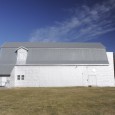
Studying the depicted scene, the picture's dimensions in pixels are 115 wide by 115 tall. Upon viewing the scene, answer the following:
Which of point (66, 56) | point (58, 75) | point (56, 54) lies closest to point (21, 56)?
point (56, 54)

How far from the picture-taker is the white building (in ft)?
145

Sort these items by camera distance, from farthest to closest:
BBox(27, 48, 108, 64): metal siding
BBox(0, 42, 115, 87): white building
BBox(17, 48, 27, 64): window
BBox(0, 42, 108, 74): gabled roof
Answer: BBox(17, 48, 27, 64): window
BBox(27, 48, 108, 64): metal siding
BBox(0, 42, 108, 74): gabled roof
BBox(0, 42, 115, 87): white building

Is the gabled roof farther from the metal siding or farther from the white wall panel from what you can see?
Result: the white wall panel

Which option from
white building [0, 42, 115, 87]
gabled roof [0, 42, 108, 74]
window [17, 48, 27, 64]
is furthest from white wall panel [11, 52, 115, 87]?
window [17, 48, 27, 64]

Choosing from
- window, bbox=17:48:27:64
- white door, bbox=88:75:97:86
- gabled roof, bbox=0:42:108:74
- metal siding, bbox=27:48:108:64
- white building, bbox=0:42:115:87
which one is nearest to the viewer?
white building, bbox=0:42:115:87

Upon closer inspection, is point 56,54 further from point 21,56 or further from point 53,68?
point 21,56

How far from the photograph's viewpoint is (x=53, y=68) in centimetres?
4469

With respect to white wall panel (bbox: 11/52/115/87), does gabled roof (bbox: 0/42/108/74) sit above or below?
above

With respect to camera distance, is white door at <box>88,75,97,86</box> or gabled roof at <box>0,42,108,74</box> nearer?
white door at <box>88,75,97,86</box>

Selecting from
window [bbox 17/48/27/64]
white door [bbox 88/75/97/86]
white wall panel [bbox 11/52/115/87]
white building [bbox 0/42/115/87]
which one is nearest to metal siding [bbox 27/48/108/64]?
white building [bbox 0/42/115/87]

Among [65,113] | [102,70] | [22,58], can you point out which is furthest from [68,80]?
[65,113]

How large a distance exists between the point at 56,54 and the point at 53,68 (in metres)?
3.84

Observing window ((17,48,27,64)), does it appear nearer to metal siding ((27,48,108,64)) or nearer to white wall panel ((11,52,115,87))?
metal siding ((27,48,108,64))

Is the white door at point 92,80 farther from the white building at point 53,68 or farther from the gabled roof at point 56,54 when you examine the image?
the gabled roof at point 56,54
